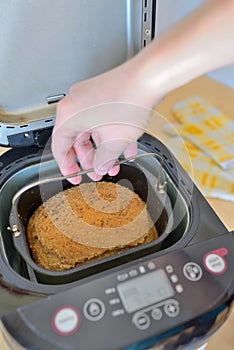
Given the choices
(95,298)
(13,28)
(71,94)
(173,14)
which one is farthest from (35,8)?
(173,14)

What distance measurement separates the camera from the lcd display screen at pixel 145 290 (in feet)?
1.56

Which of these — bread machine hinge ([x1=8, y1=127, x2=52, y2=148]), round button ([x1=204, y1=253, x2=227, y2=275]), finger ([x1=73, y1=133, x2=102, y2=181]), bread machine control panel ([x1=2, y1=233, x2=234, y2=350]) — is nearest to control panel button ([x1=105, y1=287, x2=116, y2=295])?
bread machine control panel ([x1=2, y1=233, x2=234, y2=350])

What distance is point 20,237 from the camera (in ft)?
2.03

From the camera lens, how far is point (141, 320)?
0.46m

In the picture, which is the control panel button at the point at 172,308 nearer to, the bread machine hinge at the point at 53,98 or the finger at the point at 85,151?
the finger at the point at 85,151

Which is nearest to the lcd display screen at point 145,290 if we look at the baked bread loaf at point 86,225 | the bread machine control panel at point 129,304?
the bread machine control panel at point 129,304

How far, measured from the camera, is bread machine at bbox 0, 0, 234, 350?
462 millimetres

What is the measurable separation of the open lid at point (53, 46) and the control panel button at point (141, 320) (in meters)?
0.39

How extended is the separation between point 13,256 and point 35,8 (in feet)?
1.23

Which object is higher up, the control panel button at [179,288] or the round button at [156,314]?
the control panel button at [179,288]

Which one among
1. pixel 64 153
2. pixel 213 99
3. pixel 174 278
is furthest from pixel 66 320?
pixel 213 99

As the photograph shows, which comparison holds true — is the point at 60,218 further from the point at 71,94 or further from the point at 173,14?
the point at 173,14

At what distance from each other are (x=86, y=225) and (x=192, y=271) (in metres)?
0.22

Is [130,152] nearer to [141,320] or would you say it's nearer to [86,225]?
[86,225]
